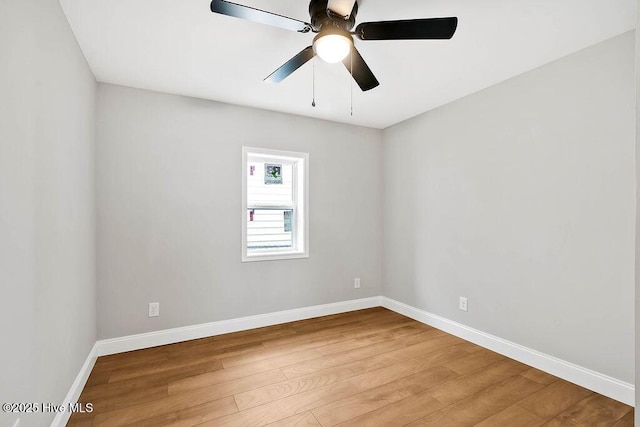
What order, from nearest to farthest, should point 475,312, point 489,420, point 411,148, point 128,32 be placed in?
point 489,420, point 128,32, point 475,312, point 411,148

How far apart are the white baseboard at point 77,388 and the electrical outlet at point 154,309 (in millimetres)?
469

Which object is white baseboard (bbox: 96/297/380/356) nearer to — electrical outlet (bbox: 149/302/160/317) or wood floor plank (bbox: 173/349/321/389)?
electrical outlet (bbox: 149/302/160/317)

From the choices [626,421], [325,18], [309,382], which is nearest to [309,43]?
[325,18]

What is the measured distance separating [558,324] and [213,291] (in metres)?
3.09

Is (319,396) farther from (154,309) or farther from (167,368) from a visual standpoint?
(154,309)

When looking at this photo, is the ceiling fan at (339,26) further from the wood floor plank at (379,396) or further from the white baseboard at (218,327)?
the white baseboard at (218,327)

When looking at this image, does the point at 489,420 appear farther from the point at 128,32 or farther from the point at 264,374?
the point at 128,32

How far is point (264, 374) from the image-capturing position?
2.33 meters

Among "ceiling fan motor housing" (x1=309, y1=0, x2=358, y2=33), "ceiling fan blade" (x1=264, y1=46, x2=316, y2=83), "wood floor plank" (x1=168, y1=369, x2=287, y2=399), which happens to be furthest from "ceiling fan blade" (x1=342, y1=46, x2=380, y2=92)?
"wood floor plank" (x1=168, y1=369, x2=287, y2=399)

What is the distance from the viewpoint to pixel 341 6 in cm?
151

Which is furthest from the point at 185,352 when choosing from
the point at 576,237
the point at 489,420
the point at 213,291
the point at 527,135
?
the point at 527,135

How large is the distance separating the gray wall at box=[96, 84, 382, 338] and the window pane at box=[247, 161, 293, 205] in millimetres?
251

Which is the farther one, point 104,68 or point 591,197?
point 104,68

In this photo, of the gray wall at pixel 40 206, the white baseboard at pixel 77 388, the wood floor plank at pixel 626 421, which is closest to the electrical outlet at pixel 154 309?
the white baseboard at pixel 77 388
